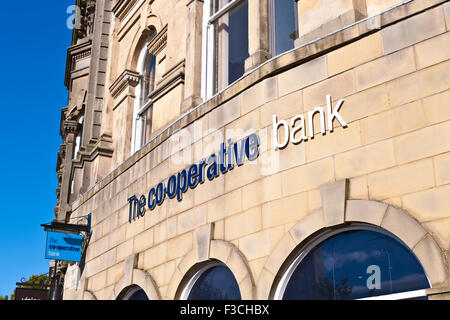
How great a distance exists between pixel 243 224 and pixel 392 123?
2967 mm

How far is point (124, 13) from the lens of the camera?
17312mm

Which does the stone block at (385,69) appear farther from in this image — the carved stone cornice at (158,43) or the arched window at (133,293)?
the carved stone cornice at (158,43)

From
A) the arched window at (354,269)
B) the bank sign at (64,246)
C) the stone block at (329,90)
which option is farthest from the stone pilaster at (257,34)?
the bank sign at (64,246)

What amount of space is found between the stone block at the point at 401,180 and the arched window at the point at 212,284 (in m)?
3.10

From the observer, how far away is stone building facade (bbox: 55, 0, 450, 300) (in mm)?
7211

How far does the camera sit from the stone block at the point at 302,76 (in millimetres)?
8680

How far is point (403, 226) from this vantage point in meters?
6.95

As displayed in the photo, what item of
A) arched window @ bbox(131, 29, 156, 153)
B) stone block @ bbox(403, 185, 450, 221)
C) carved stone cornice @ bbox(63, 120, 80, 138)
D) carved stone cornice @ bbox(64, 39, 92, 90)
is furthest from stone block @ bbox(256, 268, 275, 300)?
carved stone cornice @ bbox(64, 39, 92, 90)

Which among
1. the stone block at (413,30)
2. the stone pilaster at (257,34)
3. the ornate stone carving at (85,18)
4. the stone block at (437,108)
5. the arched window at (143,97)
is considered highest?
the ornate stone carving at (85,18)

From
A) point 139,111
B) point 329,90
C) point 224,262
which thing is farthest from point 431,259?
point 139,111

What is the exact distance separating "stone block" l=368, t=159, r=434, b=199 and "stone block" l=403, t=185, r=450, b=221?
3.4 inches
